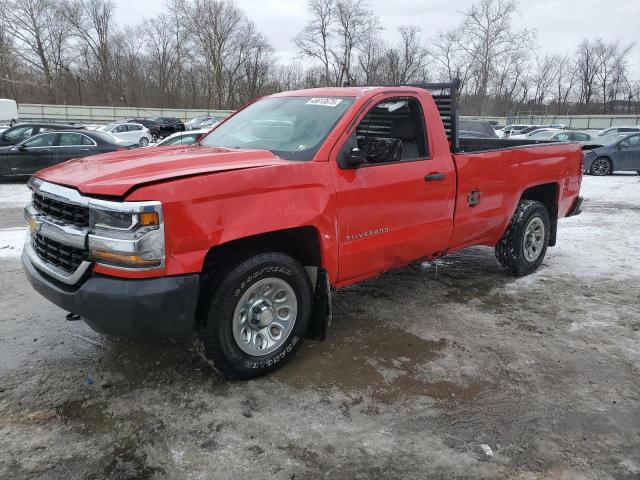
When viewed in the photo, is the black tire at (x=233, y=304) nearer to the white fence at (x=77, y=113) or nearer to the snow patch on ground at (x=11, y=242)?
the snow patch on ground at (x=11, y=242)

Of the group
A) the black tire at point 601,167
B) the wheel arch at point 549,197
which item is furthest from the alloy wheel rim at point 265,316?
the black tire at point 601,167

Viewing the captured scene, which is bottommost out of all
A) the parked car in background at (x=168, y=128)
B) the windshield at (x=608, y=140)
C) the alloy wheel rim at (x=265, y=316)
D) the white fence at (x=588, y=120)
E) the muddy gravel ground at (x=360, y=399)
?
the muddy gravel ground at (x=360, y=399)

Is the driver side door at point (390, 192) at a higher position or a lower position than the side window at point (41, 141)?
lower

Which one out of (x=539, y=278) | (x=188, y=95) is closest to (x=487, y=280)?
(x=539, y=278)

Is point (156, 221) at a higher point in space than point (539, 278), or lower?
higher

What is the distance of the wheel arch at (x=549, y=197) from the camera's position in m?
6.06

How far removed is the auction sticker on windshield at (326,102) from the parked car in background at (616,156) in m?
15.5

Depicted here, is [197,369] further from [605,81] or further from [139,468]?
[605,81]

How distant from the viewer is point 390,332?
4316 millimetres

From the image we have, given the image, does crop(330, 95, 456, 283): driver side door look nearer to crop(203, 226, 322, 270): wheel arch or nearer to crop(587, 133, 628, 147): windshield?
crop(203, 226, 322, 270): wheel arch

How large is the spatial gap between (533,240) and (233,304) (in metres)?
4.14

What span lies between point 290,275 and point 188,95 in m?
73.0

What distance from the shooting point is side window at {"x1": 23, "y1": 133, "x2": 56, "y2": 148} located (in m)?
12.7

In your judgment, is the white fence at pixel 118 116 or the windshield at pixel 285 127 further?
the white fence at pixel 118 116
